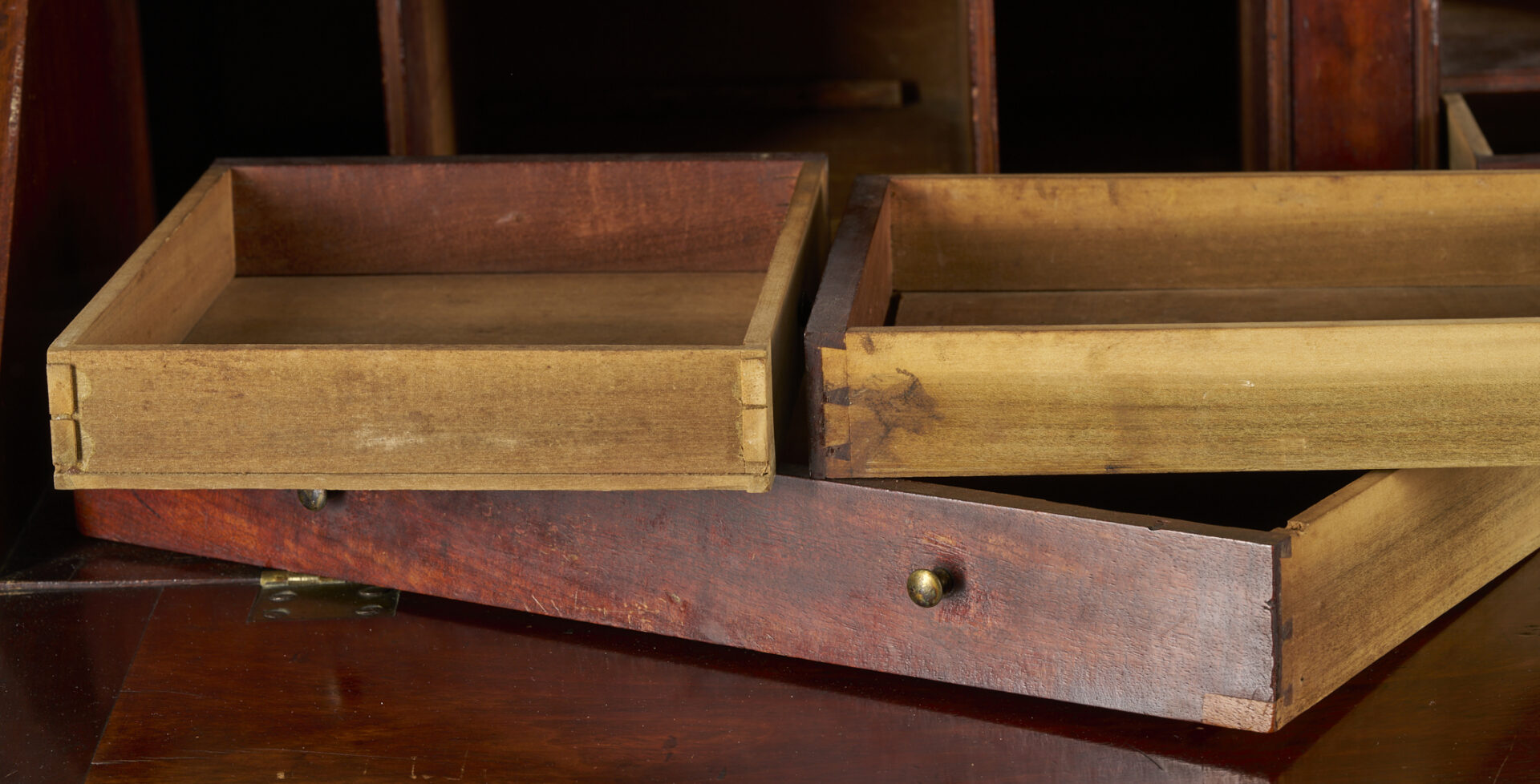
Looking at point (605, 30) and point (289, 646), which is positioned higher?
point (605, 30)

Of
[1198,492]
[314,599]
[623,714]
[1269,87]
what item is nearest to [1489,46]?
[1269,87]

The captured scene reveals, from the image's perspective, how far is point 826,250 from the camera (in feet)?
4.84

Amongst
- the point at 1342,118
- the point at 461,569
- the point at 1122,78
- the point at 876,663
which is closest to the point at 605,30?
the point at 1122,78

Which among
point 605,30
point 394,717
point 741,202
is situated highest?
point 605,30

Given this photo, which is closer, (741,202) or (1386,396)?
(1386,396)

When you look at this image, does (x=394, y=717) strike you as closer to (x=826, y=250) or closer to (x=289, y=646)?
(x=289, y=646)

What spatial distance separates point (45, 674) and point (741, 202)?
2.49 feet

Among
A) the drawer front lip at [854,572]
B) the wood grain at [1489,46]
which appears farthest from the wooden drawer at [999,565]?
the wood grain at [1489,46]

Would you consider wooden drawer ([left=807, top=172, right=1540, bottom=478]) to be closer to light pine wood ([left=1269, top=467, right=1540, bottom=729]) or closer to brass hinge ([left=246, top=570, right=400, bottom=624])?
light pine wood ([left=1269, top=467, right=1540, bottom=729])

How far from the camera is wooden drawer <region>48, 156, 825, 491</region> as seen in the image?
98 cm

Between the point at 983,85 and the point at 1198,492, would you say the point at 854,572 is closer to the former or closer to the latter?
the point at 1198,492

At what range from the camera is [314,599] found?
1233mm

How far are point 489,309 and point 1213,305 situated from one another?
70 centimetres

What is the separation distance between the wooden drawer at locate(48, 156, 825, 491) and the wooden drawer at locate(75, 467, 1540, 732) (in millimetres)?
118
